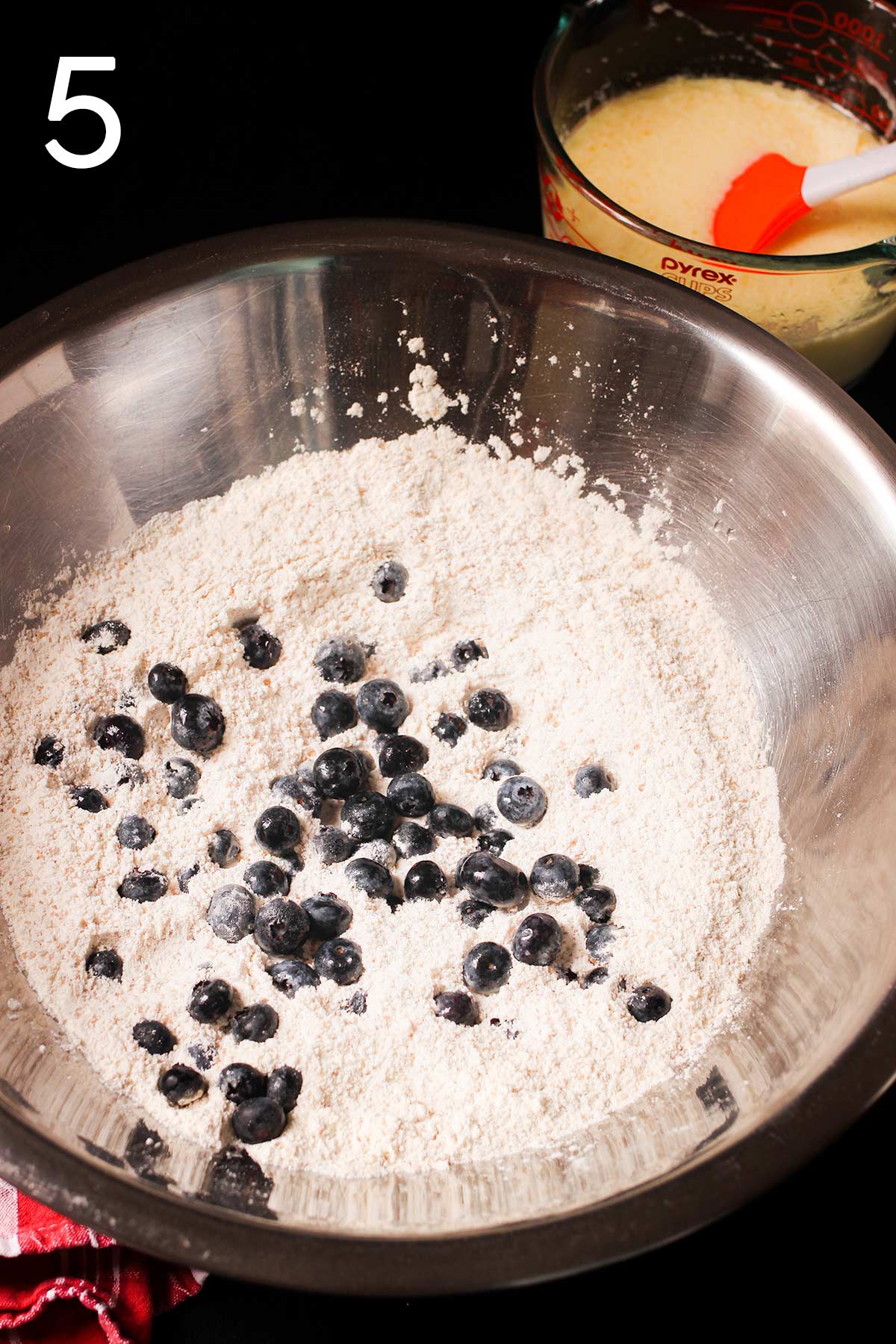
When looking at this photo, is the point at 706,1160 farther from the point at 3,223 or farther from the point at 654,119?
the point at 3,223

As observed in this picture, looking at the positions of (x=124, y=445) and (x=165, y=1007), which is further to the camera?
(x=124, y=445)

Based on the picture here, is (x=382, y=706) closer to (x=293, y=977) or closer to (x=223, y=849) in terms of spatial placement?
(x=223, y=849)

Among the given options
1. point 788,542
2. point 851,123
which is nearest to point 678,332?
point 788,542

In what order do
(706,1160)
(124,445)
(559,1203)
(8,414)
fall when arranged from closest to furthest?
Answer: (706,1160)
(559,1203)
(8,414)
(124,445)

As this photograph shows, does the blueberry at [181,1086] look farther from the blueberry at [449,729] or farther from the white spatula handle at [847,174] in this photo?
the white spatula handle at [847,174]

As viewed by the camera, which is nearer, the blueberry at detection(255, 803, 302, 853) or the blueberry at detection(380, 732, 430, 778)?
the blueberry at detection(255, 803, 302, 853)

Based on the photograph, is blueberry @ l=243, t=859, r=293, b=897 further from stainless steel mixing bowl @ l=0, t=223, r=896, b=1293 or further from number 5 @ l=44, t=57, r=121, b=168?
number 5 @ l=44, t=57, r=121, b=168

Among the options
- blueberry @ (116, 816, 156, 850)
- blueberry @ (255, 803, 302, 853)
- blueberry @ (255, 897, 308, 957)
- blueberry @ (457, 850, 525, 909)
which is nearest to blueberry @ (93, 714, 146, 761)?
blueberry @ (116, 816, 156, 850)
